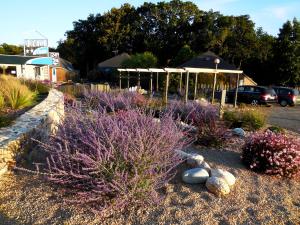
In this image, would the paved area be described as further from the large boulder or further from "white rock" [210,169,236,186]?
"white rock" [210,169,236,186]

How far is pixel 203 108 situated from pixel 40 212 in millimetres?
5914

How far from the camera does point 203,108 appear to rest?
913cm

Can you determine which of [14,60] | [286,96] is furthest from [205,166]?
[14,60]

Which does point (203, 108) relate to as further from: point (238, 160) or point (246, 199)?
point (246, 199)

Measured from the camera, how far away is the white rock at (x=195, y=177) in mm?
5008

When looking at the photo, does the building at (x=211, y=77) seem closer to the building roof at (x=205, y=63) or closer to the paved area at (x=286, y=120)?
the building roof at (x=205, y=63)

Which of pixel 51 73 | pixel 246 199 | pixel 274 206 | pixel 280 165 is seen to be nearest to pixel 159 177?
pixel 246 199

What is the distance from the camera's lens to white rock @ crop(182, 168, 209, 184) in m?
5.01

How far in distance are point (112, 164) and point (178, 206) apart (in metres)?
0.94

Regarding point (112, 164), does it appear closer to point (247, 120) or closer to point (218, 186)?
point (218, 186)

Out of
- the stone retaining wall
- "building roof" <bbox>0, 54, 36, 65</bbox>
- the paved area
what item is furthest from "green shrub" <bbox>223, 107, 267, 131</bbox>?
"building roof" <bbox>0, 54, 36, 65</bbox>

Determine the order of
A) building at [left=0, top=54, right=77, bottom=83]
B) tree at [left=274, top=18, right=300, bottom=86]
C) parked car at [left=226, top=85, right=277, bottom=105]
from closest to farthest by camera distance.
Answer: parked car at [left=226, top=85, right=277, bottom=105], tree at [left=274, top=18, right=300, bottom=86], building at [left=0, top=54, right=77, bottom=83]

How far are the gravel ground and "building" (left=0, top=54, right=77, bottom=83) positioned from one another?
40.5m

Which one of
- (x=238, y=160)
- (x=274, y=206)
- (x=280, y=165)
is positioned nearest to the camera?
(x=274, y=206)
